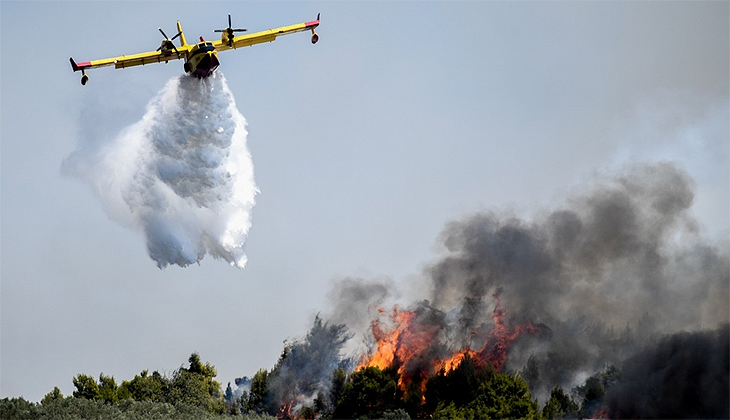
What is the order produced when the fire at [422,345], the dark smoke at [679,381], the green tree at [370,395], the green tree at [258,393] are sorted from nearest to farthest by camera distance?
the dark smoke at [679,381]
the green tree at [370,395]
the fire at [422,345]
the green tree at [258,393]

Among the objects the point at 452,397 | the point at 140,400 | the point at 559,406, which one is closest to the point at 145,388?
the point at 140,400

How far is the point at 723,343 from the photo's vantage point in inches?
3649

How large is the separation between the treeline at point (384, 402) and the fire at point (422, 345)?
6.98 feet

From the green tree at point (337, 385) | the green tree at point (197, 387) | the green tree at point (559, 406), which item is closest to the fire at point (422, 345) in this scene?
the green tree at point (337, 385)

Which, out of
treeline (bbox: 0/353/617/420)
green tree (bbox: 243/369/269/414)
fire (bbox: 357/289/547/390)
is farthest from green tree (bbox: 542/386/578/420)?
green tree (bbox: 243/369/269/414)

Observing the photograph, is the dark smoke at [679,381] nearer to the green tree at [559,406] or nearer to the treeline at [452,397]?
the treeline at [452,397]

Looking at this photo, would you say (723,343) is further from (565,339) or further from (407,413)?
(407,413)

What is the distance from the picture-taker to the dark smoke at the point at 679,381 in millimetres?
89062

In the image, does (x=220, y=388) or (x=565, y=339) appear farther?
(x=220, y=388)

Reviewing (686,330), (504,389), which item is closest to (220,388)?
(504,389)

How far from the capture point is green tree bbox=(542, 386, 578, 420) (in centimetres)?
9262

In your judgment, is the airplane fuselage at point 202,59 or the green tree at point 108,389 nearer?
the airplane fuselage at point 202,59

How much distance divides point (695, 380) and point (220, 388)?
55.7 meters

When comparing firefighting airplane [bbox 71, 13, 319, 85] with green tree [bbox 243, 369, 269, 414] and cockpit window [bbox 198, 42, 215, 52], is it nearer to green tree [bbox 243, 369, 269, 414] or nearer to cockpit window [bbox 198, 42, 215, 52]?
cockpit window [bbox 198, 42, 215, 52]
